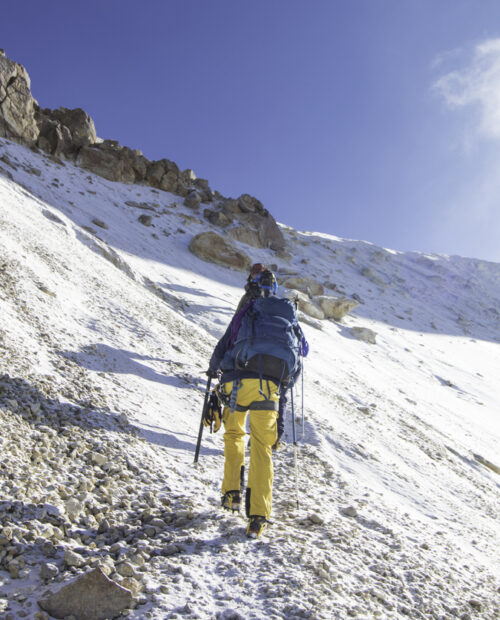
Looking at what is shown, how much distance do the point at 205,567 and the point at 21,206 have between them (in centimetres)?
1314

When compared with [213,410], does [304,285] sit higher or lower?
higher

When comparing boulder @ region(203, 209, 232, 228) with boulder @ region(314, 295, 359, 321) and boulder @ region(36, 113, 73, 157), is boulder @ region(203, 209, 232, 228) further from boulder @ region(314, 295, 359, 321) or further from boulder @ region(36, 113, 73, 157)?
boulder @ region(314, 295, 359, 321)

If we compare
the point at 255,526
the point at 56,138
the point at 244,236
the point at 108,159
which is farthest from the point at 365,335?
the point at 56,138

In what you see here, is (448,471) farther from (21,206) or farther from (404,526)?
(21,206)

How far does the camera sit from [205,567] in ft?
7.88

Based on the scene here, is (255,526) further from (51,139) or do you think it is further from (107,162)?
(107,162)

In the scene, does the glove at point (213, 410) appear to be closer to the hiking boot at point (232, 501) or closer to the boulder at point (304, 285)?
the hiking boot at point (232, 501)

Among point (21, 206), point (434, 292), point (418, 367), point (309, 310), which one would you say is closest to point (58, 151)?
point (21, 206)

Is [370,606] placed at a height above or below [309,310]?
below

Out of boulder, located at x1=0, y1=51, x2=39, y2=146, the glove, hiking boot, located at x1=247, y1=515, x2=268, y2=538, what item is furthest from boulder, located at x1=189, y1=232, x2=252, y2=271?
hiking boot, located at x1=247, y1=515, x2=268, y2=538

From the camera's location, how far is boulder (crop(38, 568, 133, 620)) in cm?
181

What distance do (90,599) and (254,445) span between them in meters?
1.50

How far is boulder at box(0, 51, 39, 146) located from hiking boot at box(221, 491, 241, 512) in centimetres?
3073

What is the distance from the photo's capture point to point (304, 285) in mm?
24156
